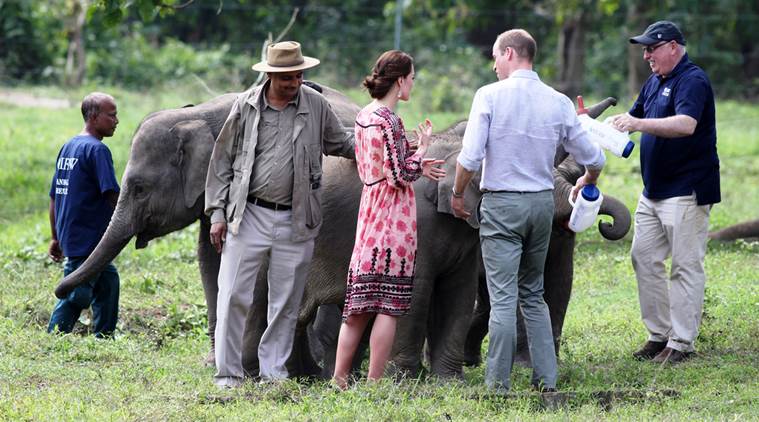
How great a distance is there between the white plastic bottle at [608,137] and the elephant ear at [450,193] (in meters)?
0.74

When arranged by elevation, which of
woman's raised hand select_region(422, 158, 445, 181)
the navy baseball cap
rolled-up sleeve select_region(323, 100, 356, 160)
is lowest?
woman's raised hand select_region(422, 158, 445, 181)

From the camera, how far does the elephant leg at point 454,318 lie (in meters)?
7.38

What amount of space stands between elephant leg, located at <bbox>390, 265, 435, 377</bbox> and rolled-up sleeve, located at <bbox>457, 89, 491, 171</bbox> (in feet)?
3.59

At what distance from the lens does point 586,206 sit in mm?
6504

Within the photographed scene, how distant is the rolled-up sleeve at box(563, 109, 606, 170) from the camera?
6445mm

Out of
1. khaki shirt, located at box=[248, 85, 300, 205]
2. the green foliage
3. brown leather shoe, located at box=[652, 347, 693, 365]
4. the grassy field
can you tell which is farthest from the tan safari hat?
the green foliage

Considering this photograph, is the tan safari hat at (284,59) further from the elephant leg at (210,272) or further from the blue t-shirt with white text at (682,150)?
the blue t-shirt with white text at (682,150)

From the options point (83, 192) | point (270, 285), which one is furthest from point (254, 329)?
point (83, 192)

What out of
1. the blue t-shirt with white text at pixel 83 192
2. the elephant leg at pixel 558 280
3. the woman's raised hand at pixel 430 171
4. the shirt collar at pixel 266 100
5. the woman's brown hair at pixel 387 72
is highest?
the woman's brown hair at pixel 387 72

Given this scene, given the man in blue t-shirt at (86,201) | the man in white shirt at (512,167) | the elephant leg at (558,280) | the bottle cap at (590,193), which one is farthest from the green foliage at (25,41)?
the bottle cap at (590,193)

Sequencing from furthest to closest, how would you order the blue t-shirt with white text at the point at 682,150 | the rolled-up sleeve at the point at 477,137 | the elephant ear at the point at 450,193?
the blue t-shirt with white text at the point at 682,150 < the elephant ear at the point at 450,193 < the rolled-up sleeve at the point at 477,137

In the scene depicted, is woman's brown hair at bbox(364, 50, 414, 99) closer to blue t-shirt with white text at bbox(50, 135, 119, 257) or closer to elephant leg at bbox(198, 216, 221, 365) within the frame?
elephant leg at bbox(198, 216, 221, 365)

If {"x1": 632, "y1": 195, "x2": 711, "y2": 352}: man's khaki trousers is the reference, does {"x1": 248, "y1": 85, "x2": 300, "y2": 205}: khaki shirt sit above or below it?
above

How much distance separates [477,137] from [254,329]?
7.11ft
